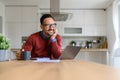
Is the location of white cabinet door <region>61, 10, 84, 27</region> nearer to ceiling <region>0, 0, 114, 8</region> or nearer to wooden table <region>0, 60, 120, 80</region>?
ceiling <region>0, 0, 114, 8</region>

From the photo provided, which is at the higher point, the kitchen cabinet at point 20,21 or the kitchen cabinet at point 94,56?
the kitchen cabinet at point 20,21

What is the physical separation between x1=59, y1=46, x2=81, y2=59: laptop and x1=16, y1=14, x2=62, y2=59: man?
6.4 inches

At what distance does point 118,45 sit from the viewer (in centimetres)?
577

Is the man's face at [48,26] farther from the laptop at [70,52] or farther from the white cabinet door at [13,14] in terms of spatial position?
the white cabinet door at [13,14]

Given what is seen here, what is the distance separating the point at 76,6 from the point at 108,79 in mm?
5766

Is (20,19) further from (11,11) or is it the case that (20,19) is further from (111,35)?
(111,35)

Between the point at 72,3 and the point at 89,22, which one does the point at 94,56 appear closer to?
the point at 89,22

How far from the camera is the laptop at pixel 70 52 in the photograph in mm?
2400

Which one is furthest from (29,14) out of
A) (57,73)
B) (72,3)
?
(57,73)

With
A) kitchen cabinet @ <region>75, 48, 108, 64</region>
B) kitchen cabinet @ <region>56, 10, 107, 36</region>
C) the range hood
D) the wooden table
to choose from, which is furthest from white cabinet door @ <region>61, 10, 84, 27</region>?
the wooden table

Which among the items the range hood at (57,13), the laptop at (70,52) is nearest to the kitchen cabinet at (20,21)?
the range hood at (57,13)

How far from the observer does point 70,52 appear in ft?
8.11

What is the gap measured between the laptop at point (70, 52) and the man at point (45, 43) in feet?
0.53

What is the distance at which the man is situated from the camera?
8.74 feet
